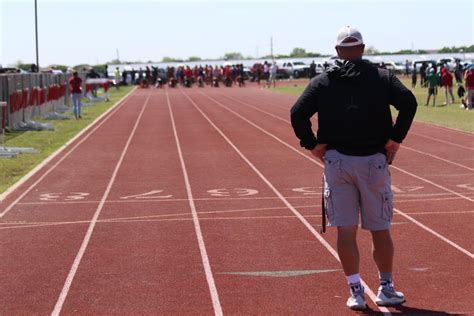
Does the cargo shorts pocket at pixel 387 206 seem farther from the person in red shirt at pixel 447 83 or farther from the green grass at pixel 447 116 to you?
the person in red shirt at pixel 447 83

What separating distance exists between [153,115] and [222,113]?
2.40m

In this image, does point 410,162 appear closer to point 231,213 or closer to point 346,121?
point 231,213

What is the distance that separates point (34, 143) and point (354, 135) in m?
17.2

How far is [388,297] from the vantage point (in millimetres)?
6891

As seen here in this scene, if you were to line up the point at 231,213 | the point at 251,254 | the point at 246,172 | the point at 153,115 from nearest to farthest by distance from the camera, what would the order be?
the point at 251,254 < the point at 231,213 < the point at 246,172 < the point at 153,115

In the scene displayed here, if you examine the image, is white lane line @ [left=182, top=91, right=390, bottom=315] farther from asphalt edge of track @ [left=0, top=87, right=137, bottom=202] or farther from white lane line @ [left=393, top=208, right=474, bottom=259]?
asphalt edge of track @ [left=0, top=87, right=137, bottom=202]

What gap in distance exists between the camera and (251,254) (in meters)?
9.00

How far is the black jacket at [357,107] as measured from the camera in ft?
21.9

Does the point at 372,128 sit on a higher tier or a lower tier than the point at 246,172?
higher

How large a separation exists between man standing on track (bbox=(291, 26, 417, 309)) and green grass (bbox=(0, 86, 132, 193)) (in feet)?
27.7

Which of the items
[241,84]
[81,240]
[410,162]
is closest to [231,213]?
[81,240]

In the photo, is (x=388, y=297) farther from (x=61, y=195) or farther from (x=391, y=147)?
(x=61, y=195)

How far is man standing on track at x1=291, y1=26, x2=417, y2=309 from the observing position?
21.9 ft

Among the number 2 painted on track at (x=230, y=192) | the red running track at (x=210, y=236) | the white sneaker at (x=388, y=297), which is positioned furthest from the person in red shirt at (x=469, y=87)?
the white sneaker at (x=388, y=297)
